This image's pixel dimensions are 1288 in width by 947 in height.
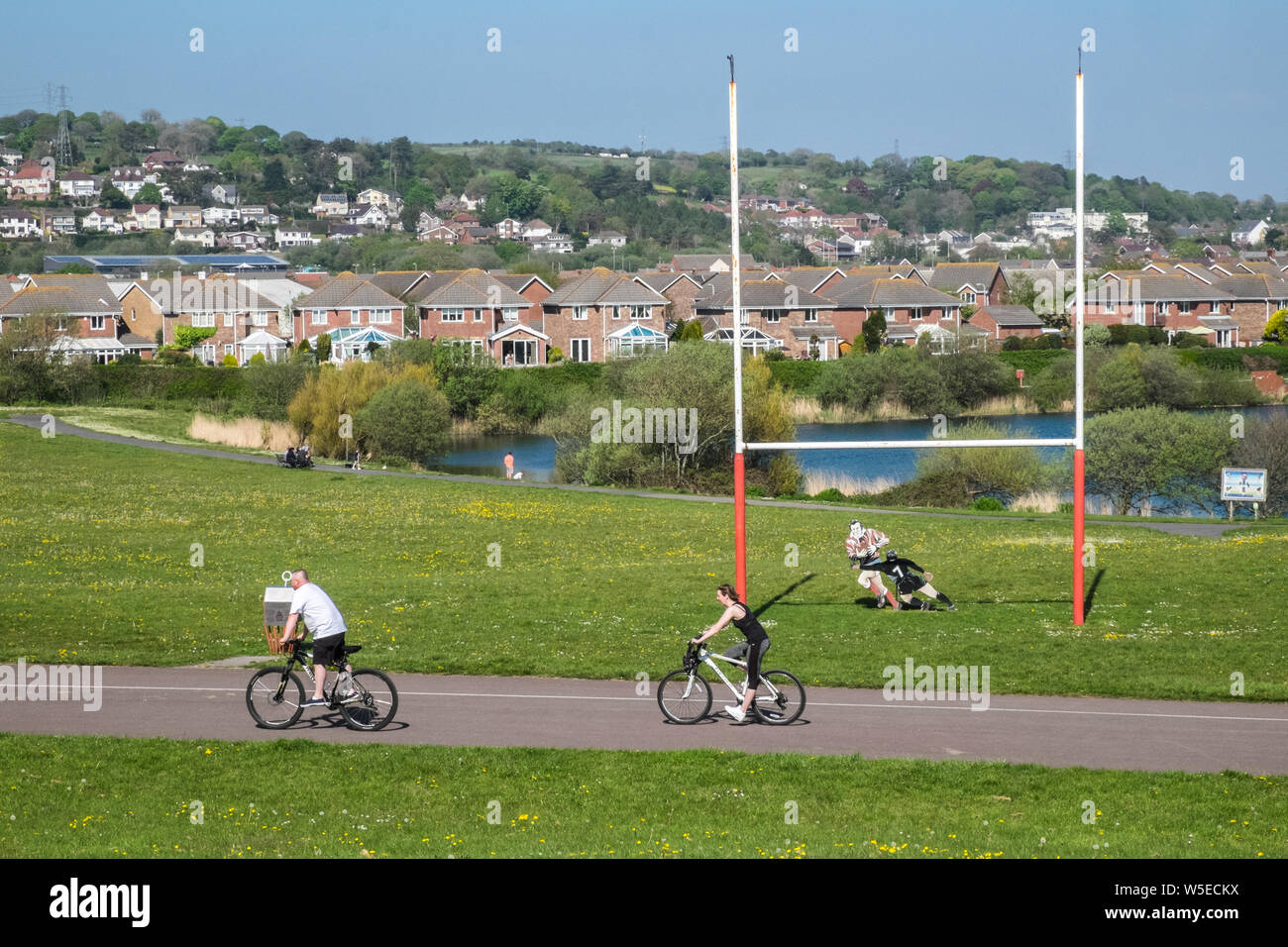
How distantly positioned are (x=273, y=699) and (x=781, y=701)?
240 inches

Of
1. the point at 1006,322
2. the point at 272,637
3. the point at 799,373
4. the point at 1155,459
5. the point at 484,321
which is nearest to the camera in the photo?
the point at 272,637

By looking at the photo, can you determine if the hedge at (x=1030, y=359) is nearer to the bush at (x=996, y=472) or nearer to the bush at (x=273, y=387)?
the bush at (x=996, y=472)

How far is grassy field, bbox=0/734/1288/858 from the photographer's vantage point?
475 inches

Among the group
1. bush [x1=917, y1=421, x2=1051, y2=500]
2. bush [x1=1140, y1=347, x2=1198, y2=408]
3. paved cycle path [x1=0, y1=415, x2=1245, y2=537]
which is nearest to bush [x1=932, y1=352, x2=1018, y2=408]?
bush [x1=1140, y1=347, x2=1198, y2=408]

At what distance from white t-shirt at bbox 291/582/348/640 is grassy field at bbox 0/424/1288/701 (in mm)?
4017

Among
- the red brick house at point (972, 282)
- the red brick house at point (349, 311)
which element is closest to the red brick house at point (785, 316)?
the red brick house at point (972, 282)

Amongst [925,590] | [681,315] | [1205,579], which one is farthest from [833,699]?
[681,315]

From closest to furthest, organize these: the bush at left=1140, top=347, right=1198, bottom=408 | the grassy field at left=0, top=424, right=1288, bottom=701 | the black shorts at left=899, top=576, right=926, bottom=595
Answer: the grassy field at left=0, top=424, right=1288, bottom=701, the black shorts at left=899, top=576, right=926, bottom=595, the bush at left=1140, top=347, right=1198, bottom=408

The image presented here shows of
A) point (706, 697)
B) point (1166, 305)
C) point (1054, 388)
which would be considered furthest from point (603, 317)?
point (706, 697)

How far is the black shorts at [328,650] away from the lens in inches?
651

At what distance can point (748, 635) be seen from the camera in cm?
1669

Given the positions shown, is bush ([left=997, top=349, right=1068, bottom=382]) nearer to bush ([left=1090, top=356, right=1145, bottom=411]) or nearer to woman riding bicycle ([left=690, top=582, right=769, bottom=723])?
bush ([left=1090, top=356, right=1145, bottom=411])

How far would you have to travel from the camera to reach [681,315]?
11550 cm

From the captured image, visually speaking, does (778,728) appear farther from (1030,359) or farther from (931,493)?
(1030,359)
